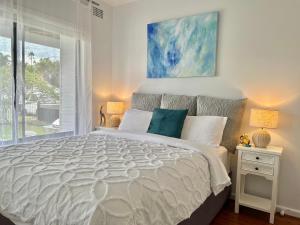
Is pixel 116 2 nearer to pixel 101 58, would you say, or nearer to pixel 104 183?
pixel 101 58

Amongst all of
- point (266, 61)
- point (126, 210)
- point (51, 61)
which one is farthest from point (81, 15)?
point (126, 210)

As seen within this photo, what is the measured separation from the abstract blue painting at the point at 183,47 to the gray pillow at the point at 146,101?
1.11 ft

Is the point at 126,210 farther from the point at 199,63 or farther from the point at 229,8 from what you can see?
the point at 229,8

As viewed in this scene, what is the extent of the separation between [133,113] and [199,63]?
109 cm

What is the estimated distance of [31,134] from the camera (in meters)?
2.94

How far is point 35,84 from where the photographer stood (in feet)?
9.70

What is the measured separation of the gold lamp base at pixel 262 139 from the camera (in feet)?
7.99

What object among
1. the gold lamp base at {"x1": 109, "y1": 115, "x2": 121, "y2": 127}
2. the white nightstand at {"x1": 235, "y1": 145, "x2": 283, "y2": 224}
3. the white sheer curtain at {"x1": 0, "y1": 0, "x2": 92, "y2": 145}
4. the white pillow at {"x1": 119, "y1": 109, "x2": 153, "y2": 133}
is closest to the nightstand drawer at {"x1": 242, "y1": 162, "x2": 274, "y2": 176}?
the white nightstand at {"x1": 235, "y1": 145, "x2": 283, "y2": 224}

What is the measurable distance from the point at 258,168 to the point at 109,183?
1.79 metres

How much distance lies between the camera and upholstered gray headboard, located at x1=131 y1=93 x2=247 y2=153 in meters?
2.66

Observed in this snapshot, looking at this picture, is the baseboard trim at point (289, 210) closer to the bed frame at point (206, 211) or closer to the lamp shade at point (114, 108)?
the bed frame at point (206, 211)

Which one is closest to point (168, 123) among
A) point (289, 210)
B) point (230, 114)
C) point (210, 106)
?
point (210, 106)

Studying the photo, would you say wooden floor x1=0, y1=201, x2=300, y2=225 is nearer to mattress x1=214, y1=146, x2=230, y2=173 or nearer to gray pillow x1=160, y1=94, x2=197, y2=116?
mattress x1=214, y1=146, x2=230, y2=173

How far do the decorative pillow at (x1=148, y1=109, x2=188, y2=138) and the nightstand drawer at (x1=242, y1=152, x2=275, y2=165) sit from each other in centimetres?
73
